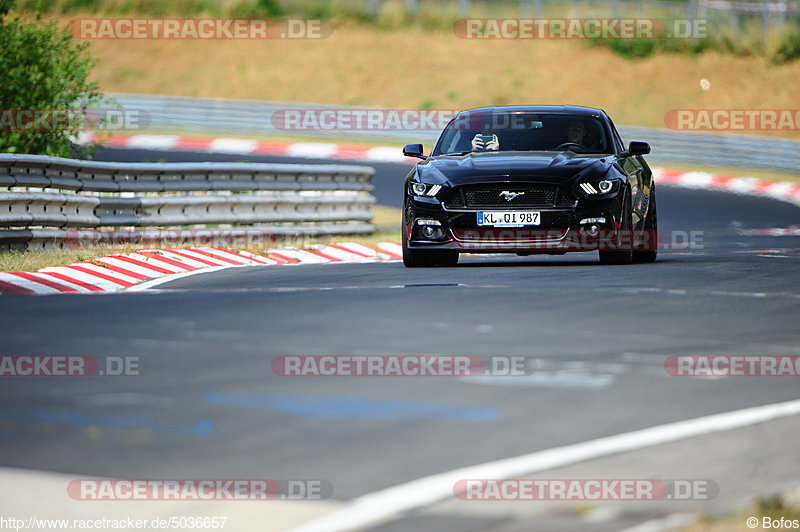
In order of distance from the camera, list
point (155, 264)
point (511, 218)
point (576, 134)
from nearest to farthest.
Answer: point (511, 218) → point (155, 264) → point (576, 134)

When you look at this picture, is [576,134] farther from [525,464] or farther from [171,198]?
[525,464]

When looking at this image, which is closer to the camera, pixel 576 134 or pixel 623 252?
pixel 623 252

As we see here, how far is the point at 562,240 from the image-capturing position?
45.4ft

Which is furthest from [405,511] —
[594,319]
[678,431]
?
[594,319]

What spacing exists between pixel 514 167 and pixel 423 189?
0.86 meters

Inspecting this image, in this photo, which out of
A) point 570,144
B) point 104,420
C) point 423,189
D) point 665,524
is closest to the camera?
point 665,524

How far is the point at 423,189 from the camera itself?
14195mm

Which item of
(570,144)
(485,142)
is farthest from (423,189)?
(570,144)

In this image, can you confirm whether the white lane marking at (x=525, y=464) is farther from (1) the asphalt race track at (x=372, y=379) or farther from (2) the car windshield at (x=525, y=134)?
(2) the car windshield at (x=525, y=134)

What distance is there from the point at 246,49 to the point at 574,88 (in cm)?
1268

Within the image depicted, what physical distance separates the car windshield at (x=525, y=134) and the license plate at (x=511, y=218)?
53.5 inches

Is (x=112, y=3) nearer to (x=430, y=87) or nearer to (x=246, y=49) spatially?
(x=246, y=49)

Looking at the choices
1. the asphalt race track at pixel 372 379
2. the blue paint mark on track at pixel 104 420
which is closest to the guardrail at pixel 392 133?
the asphalt race track at pixel 372 379

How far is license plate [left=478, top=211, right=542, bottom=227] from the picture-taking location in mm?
13773
